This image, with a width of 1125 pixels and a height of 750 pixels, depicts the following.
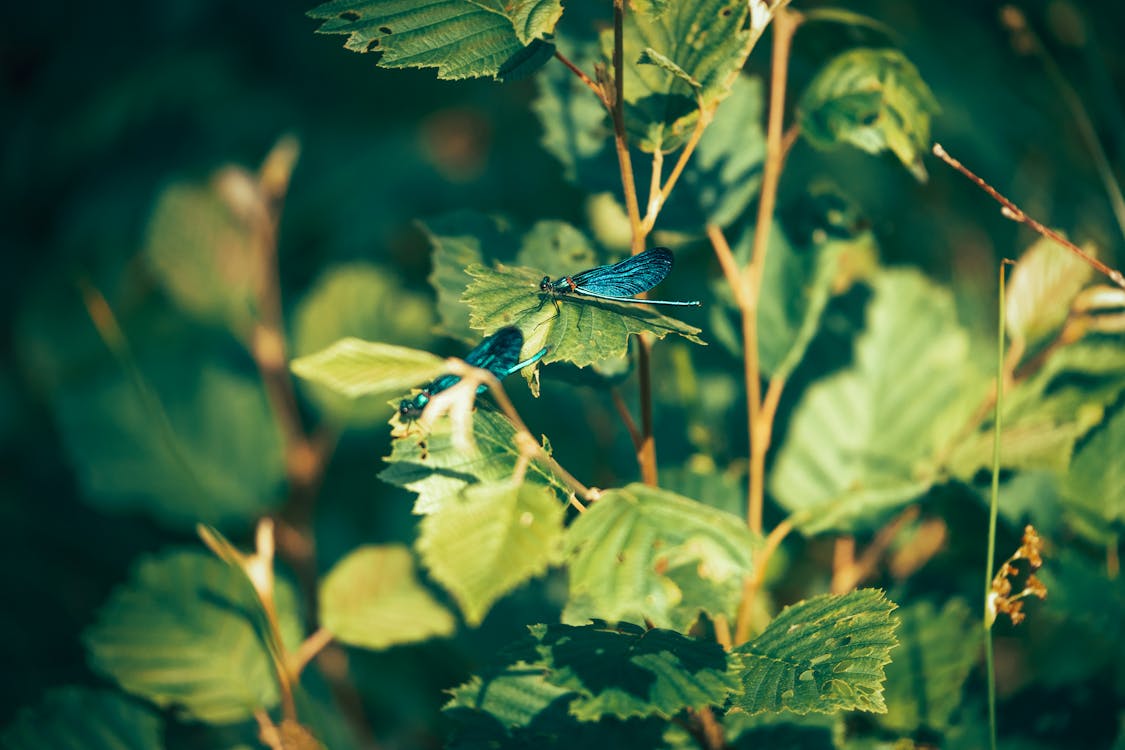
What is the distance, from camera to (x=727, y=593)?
2.44 feet

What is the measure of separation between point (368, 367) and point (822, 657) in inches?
18.0

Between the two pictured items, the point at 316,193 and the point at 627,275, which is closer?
the point at 627,275

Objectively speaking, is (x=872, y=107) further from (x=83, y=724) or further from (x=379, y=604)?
(x=83, y=724)

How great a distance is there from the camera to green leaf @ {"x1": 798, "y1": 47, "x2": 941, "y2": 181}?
0.85 metres

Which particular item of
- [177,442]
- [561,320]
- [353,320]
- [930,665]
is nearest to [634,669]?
[561,320]

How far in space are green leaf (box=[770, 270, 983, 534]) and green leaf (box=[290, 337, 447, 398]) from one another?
0.73m

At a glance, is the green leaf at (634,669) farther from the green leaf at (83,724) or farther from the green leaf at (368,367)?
the green leaf at (83,724)

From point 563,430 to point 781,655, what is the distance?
767 millimetres

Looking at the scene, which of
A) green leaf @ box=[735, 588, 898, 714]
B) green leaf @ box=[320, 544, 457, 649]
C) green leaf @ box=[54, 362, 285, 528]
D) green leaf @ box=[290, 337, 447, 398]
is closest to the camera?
green leaf @ box=[290, 337, 447, 398]

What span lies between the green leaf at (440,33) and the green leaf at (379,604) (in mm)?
715

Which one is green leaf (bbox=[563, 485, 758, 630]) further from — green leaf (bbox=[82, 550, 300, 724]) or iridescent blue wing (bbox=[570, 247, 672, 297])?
green leaf (bbox=[82, 550, 300, 724])

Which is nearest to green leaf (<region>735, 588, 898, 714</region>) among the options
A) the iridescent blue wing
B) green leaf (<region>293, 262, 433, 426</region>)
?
the iridescent blue wing

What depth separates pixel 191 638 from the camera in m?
1.06

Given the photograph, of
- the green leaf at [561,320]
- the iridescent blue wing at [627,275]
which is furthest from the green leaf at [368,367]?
the iridescent blue wing at [627,275]
